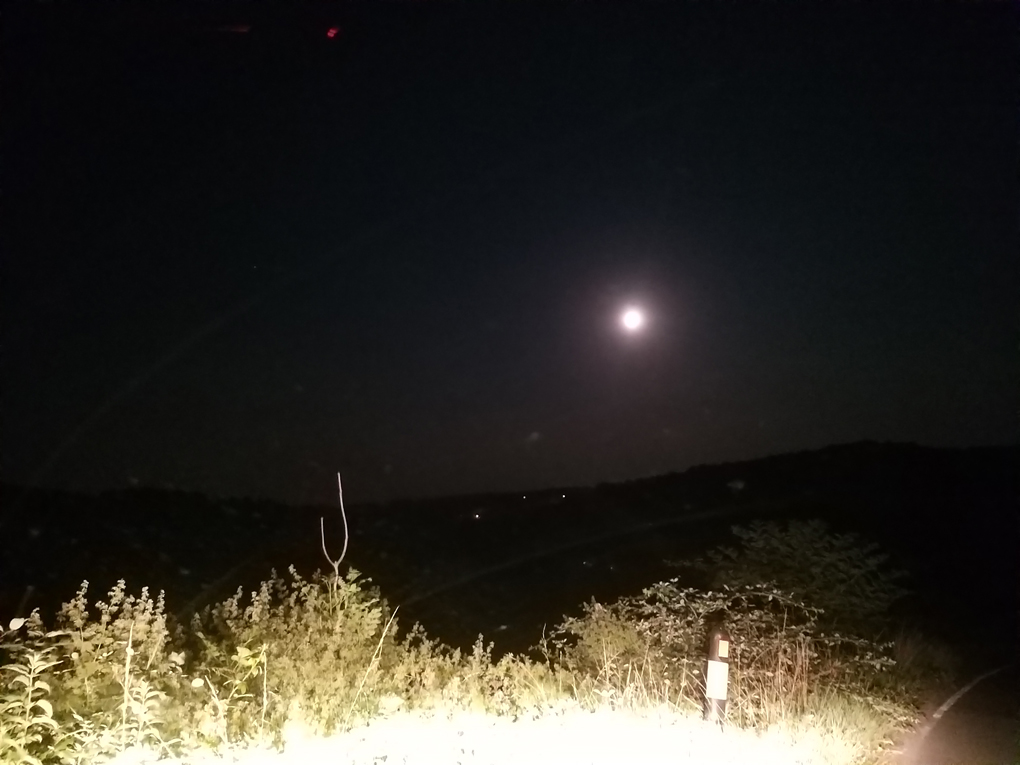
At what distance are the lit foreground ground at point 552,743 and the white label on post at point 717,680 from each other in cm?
22

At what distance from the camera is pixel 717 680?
6434 mm

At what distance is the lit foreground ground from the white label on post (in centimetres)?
22

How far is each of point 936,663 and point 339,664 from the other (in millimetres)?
8319

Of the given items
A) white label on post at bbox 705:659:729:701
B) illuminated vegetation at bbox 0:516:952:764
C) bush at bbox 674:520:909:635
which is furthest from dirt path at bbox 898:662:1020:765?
white label on post at bbox 705:659:729:701

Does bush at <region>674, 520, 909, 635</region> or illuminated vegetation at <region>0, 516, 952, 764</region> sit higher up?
bush at <region>674, 520, 909, 635</region>

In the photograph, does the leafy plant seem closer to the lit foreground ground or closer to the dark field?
the lit foreground ground

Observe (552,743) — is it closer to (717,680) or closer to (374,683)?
(717,680)

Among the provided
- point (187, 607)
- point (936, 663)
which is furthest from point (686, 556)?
point (187, 607)

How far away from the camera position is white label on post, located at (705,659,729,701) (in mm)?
6422

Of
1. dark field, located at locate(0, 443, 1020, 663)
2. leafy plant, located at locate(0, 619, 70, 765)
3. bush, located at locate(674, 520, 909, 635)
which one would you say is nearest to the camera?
leafy plant, located at locate(0, 619, 70, 765)

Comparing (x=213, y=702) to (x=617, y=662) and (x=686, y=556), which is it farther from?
(x=686, y=556)

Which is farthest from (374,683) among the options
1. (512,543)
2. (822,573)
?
(512,543)

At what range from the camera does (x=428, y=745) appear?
5793 mm

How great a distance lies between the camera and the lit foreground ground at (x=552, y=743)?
554 cm
